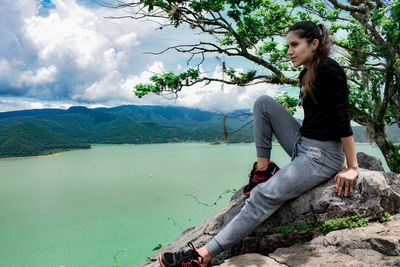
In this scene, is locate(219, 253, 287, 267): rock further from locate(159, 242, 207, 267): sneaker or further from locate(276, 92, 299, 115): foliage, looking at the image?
locate(276, 92, 299, 115): foliage

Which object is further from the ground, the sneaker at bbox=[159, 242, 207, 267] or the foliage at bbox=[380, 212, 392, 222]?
the foliage at bbox=[380, 212, 392, 222]

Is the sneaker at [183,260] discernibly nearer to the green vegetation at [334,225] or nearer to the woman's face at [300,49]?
the green vegetation at [334,225]

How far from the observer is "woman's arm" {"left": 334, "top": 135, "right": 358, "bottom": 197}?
1.75 m

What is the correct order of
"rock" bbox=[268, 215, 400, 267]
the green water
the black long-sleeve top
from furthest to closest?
the green water → the black long-sleeve top → "rock" bbox=[268, 215, 400, 267]

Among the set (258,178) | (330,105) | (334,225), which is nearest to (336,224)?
(334,225)

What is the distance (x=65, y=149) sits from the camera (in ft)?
275

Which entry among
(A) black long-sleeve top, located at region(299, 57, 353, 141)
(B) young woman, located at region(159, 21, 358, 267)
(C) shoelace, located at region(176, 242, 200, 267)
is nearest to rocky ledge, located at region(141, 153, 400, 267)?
(B) young woman, located at region(159, 21, 358, 267)

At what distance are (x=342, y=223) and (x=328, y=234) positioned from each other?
149 mm

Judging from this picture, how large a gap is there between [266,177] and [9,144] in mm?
94493

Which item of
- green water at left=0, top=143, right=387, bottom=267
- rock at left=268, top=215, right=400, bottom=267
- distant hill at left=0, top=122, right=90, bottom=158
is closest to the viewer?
rock at left=268, top=215, right=400, bottom=267

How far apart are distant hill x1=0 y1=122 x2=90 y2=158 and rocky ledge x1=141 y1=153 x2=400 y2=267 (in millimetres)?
83873

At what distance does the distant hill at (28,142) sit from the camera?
73.9m

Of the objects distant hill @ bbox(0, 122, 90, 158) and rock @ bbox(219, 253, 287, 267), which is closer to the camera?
rock @ bbox(219, 253, 287, 267)

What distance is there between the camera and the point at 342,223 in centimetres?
206
